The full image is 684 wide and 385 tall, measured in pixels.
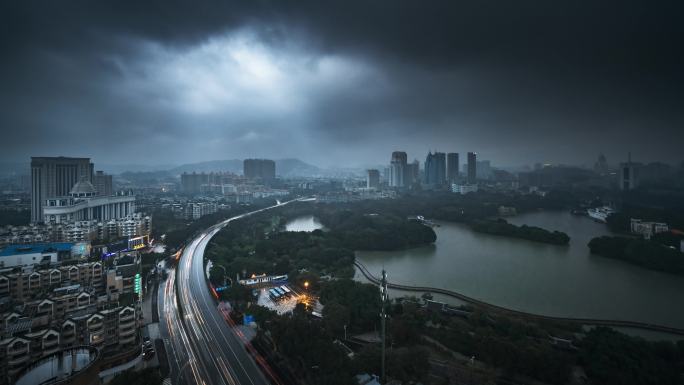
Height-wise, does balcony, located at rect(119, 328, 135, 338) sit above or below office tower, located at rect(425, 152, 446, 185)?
below

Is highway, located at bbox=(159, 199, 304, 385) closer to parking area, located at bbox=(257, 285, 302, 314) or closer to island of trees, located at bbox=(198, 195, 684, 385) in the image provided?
island of trees, located at bbox=(198, 195, 684, 385)

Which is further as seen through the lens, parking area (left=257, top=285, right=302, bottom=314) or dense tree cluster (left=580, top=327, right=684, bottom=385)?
parking area (left=257, top=285, right=302, bottom=314)

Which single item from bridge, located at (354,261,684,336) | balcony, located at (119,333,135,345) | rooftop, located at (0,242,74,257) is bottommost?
bridge, located at (354,261,684,336)

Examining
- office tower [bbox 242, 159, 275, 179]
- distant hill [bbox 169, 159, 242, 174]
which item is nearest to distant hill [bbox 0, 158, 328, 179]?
distant hill [bbox 169, 159, 242, 174]

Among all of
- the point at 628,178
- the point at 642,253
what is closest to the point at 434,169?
the point at 628,178

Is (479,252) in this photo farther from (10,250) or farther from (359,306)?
(10,250)

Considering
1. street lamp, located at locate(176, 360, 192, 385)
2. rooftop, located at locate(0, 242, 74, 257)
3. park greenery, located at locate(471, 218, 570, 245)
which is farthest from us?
park greenery, located at locate(471, 218, 570, 245)

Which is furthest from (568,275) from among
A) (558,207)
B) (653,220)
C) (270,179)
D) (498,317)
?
(270,179)
